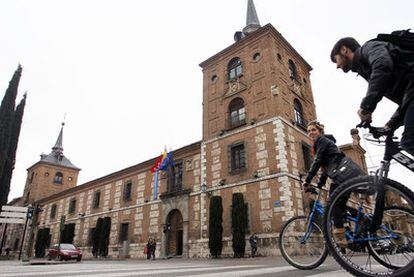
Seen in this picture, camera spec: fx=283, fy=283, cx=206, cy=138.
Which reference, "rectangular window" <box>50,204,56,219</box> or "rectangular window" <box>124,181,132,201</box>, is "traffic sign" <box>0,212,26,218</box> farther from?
"rectangular window" <box>50,204,56,219</box>

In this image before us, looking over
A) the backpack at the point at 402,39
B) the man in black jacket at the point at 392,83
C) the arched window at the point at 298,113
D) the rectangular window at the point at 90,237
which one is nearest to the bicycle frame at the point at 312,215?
the man in black jacket at the point at 392,83

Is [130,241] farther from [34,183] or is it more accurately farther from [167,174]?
[34,183]

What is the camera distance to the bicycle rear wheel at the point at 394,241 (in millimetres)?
2240

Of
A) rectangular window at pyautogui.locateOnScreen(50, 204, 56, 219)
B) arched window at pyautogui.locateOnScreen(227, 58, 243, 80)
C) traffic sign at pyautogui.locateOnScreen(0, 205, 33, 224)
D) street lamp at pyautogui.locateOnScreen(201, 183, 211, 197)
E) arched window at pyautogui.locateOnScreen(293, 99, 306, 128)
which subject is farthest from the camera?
rectangular window at pyautogui.locateOnScreen(50, 204, 56, 219)

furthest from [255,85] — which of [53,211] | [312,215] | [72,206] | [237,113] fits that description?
[53,211]

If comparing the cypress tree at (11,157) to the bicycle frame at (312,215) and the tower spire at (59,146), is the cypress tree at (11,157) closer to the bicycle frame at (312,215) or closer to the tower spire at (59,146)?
the tower spire at (59,146)

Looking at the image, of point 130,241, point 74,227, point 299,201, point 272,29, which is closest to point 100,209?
point 74,227

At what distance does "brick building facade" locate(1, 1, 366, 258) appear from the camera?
14.7 m

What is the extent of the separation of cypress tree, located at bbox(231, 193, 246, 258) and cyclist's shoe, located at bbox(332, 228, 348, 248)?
11940 mm

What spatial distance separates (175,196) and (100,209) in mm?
10379

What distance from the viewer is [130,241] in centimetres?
2102

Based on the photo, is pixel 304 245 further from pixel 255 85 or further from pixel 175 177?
pixel 175 177

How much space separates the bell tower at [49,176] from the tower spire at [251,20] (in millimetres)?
33493

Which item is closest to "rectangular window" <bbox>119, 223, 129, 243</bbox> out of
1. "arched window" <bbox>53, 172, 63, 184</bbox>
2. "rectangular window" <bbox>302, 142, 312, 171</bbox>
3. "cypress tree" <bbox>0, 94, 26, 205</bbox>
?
"cypress tree" <bbox>0, 94, 26, 205</bbox>
